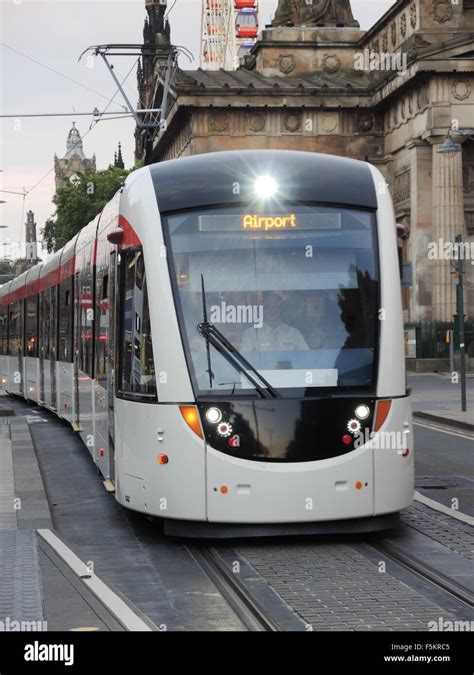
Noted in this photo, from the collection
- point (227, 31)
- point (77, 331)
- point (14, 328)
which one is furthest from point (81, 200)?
point (77, 331)

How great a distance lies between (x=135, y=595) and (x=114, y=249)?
4493 mm

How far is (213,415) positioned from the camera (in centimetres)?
1018

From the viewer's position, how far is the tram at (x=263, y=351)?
10125mm

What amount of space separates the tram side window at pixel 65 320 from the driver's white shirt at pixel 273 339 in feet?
31.7

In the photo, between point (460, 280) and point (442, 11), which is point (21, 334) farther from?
point (442, 11)

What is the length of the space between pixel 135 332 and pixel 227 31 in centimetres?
10186

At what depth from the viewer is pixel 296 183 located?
10875 mm

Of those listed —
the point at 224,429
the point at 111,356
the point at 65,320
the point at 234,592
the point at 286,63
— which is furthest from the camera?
the point at 286,63

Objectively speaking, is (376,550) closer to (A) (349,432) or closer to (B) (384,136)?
(A) (349,432)

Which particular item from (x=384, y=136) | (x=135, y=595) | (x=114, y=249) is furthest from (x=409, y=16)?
(x=135, y=595)

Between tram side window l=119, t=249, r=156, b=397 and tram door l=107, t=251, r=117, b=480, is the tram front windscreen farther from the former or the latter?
tram door l=107, t=251, r=117, b=480
